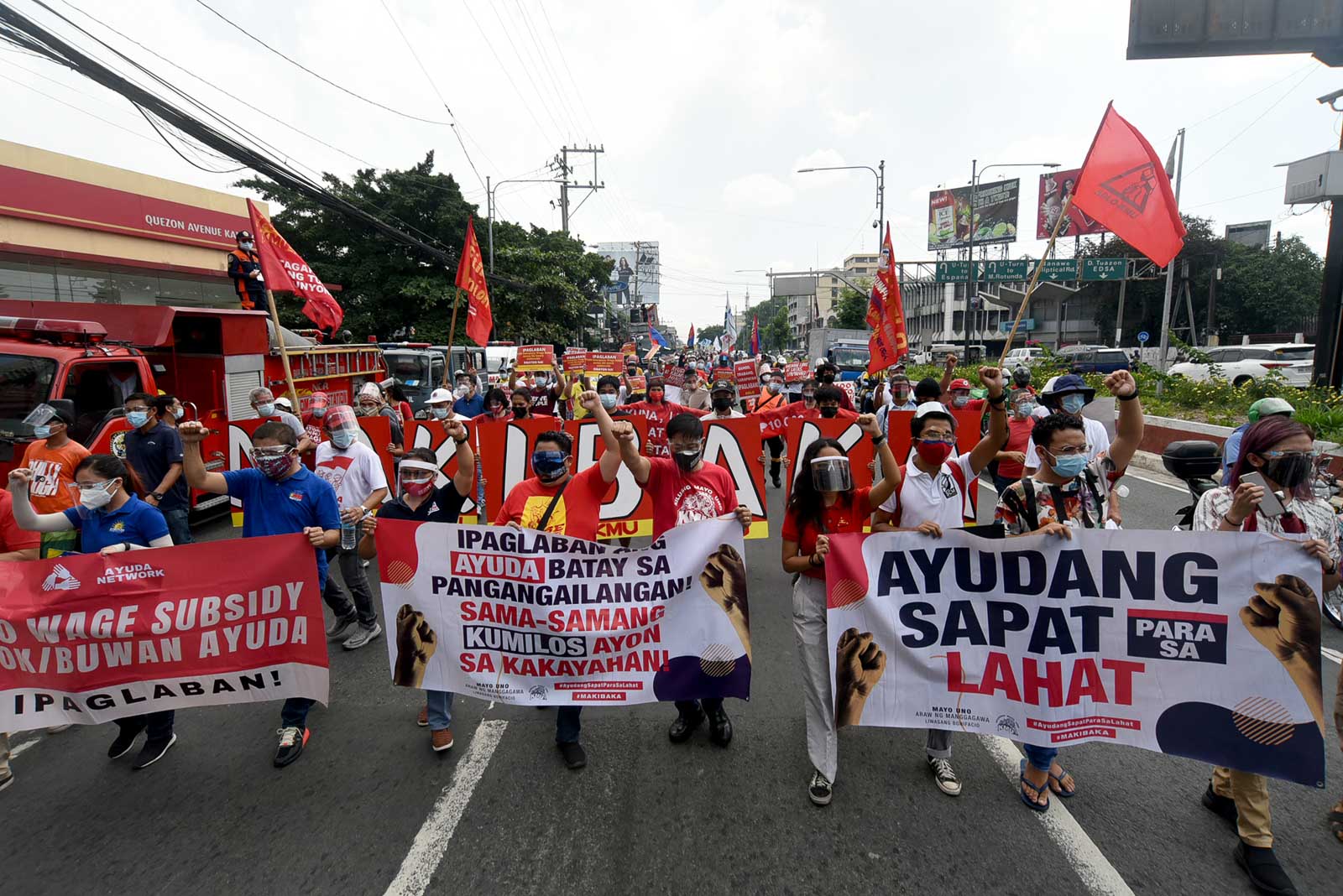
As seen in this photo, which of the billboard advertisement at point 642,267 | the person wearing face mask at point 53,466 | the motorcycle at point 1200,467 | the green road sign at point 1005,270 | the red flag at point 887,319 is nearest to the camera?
the person wearing face mask at point 53,466

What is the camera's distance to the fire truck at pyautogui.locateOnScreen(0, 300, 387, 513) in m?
6.69

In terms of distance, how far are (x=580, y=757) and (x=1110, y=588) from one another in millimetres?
2680

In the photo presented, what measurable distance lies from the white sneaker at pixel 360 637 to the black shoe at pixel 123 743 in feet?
4.53

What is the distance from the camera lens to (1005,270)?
34.6 m

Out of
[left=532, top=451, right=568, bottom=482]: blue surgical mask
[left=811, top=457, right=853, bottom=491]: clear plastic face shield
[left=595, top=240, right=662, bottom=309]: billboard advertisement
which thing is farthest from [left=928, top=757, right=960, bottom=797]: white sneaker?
[left=595, top=240, right=662, bottom=309]: billboard advertisement

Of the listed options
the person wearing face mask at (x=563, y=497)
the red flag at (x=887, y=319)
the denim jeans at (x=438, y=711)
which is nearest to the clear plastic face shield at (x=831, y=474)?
the person wearing face mask at (x=563, y=497)

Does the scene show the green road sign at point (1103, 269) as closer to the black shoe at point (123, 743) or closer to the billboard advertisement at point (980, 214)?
the billboard advertisement at point (980, 214)

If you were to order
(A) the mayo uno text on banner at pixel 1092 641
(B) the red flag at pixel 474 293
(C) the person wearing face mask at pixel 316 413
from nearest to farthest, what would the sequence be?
(A) the mayo uno text on banner at pixel 1092 641, (C) the person wearing face mask at pixel 316 413, (B) the red flag at pixel 474 293

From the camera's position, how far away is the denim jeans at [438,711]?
366cm

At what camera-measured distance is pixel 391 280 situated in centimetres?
2808

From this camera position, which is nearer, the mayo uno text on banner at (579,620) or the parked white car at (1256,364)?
the mayo uno text on banner at (579,620)

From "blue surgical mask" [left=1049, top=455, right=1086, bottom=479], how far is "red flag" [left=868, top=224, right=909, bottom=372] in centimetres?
652

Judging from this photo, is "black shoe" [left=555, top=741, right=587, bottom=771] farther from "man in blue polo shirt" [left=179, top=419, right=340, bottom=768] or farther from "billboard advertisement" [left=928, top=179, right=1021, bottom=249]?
"billboard advertisement" [left=928, top=179, right=1021, bottom=249]

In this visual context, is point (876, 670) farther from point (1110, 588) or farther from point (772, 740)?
point (1110, 588)
